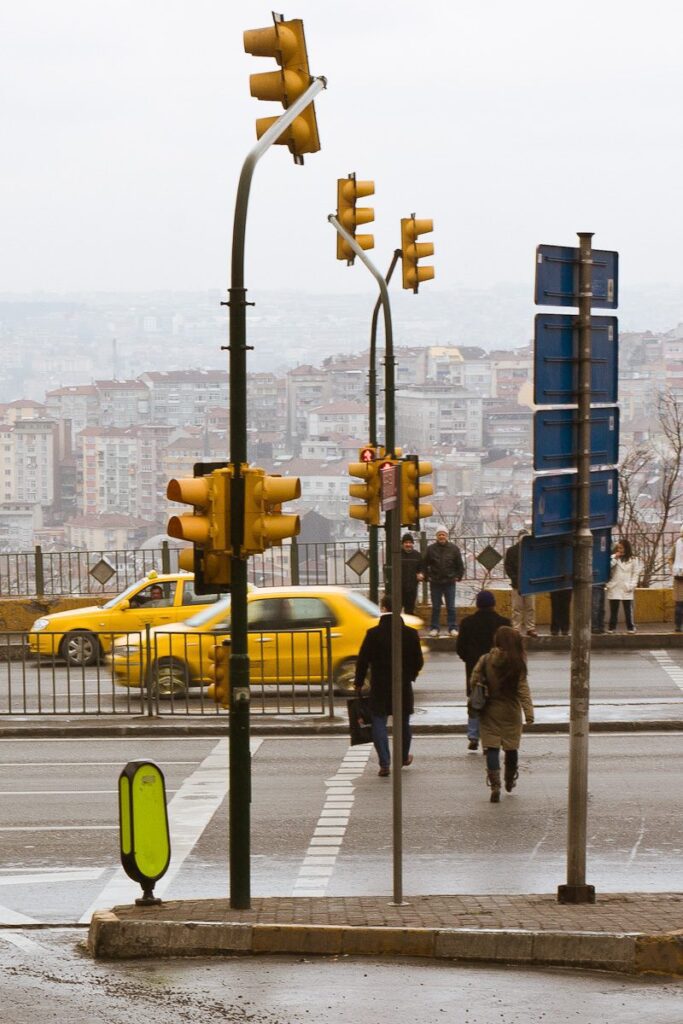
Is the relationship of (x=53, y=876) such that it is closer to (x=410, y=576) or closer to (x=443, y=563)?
(x=410, y=576)

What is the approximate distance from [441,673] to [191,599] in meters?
3.81

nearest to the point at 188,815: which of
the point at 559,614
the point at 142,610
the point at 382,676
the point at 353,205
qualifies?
the point at 382,676

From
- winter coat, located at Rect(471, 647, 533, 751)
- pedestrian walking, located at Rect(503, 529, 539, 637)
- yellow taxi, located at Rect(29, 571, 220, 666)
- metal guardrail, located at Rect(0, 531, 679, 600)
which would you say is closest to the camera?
winter coat, located at Rect(471, 647, 533, 751)

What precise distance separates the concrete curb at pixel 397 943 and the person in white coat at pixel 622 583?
1746 centimetres

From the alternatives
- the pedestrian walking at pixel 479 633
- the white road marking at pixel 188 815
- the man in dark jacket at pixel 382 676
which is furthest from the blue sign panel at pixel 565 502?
the pedestrian walking at pixel 479 633

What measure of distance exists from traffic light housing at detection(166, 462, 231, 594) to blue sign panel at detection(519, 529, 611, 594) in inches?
68.2

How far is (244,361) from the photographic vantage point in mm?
10195

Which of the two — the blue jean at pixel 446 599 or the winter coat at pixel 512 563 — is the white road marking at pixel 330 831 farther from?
the blue jean at pixel 446 599

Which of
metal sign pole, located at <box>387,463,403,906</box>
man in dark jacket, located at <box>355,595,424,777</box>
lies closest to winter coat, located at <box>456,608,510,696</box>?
man in dark jacket, located at <box>355,595,424,777</box>

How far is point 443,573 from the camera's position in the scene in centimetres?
2706

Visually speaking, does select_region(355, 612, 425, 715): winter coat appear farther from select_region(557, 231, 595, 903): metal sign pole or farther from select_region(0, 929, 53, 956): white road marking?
select_region(0, 929, 53, 956): white road marking

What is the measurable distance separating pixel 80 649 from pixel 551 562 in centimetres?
1119

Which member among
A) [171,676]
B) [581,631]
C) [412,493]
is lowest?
[171,676]

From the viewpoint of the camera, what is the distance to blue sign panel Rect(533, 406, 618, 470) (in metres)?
9.91
